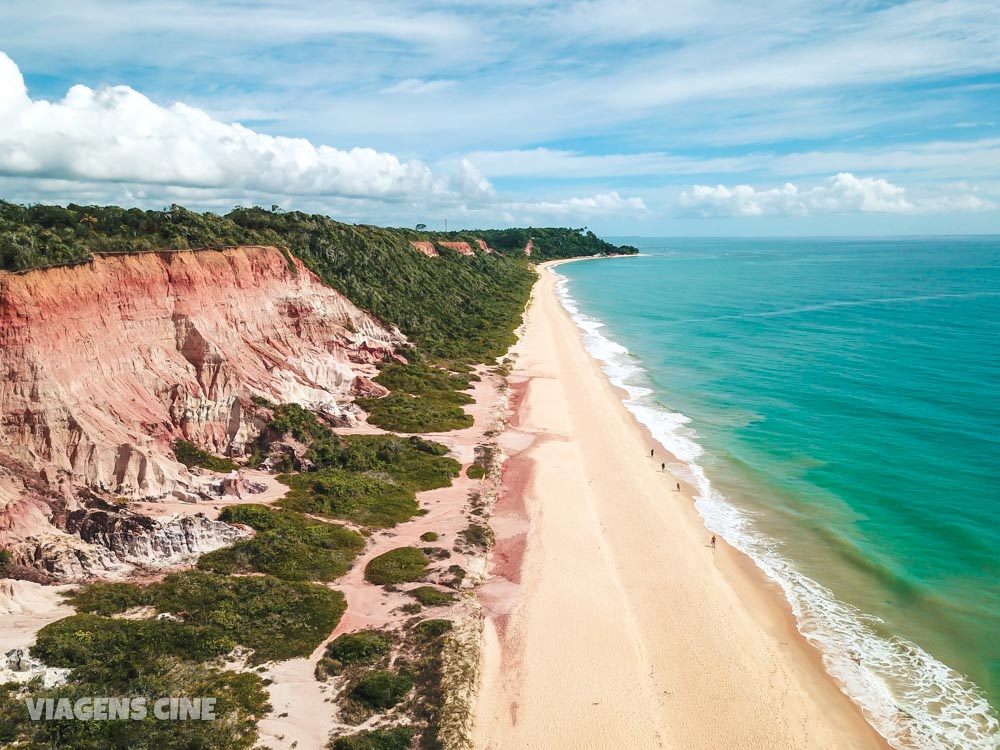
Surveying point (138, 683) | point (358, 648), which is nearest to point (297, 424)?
point (358, 648)

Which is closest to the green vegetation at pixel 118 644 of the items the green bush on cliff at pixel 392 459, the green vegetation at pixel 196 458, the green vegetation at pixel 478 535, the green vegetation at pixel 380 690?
the green vegetation at pixel 380 690

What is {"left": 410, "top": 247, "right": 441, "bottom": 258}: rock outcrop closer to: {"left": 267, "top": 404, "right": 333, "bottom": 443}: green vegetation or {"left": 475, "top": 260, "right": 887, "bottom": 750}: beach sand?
{"left": 267, "top": 404, "right": 333, "bottom": 443}: green vegetation

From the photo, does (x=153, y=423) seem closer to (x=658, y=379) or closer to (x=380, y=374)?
(x=380, y=374)

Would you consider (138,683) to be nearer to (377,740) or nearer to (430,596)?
(377,740)

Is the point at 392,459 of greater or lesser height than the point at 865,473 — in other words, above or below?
below

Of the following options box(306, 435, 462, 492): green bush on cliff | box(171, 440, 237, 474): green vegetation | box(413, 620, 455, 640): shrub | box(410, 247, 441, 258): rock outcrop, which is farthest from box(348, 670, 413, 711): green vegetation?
box(410, 247, 441, 258): rock outcrop

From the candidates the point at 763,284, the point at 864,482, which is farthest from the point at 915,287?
the point at 864,482
